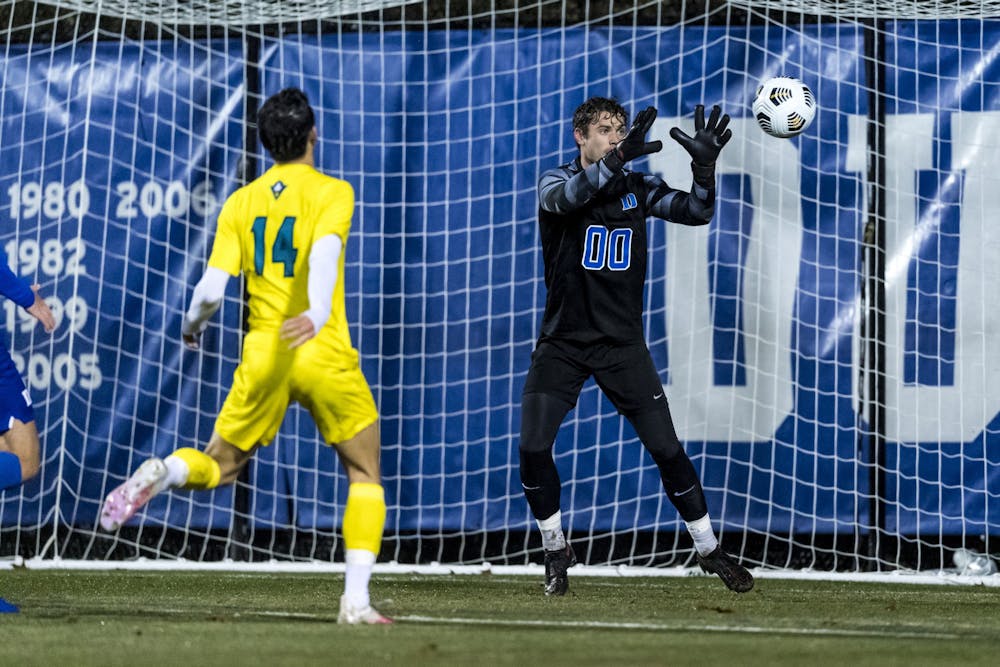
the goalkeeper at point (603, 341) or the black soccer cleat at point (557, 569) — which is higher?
the goalkeeper at point (603, 341)

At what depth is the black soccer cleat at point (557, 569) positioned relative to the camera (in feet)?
22.1

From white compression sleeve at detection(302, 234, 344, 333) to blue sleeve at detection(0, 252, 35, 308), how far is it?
6.37ft

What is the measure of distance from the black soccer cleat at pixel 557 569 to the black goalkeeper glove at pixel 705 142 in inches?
66.6

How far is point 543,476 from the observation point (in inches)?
266

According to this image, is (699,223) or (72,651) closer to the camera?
(72,651)

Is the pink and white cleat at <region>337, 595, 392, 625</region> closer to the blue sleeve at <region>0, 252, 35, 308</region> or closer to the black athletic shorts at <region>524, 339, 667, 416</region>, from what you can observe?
the black athletic shorts at <region>524, 339, 667, 416</region>

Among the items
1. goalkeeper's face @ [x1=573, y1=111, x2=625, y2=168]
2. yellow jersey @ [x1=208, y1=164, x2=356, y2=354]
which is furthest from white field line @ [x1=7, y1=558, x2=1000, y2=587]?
yellow jersey @ [x1=208, y1=164, x2=356, y2=354]

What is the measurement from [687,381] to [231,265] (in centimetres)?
404

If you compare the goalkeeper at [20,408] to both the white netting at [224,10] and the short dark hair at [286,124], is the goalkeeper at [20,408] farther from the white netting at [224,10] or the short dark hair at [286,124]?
the white netting at [224,10]

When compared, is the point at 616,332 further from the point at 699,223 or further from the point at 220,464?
the point at 220,464

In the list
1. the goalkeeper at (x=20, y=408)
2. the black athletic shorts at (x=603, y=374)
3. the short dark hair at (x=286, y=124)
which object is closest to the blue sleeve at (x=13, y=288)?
the goalkeeper at (x=20, y=408)

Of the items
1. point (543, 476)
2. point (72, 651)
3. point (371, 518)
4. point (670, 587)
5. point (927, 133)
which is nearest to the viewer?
point (72, 651)

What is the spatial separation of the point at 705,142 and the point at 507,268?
8.14 ft

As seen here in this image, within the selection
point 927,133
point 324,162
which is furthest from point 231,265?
point 927,133
